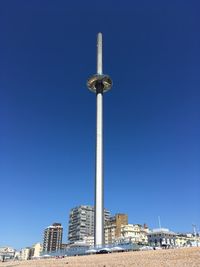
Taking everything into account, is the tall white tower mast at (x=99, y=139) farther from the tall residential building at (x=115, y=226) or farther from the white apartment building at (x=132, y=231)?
the tall residential building at (x=115, y=226)

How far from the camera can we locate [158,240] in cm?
10900

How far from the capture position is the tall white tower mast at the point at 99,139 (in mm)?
60625

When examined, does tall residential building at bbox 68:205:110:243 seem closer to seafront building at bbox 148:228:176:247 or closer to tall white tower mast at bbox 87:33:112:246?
seafront building at bbox 148:228:176:247

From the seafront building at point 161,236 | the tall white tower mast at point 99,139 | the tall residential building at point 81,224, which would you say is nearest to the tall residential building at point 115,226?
the tall residential building at point 81,224

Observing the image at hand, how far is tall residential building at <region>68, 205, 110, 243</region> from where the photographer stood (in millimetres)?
183075

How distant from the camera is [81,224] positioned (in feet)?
606

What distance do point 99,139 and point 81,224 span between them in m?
127

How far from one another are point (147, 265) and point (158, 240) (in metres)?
88.7

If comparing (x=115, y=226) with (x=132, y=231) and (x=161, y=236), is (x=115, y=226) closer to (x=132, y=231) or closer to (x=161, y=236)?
(x=132, y=231)

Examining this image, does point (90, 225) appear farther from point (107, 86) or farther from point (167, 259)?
point (167, 259)

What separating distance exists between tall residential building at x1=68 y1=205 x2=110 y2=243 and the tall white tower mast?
379ft

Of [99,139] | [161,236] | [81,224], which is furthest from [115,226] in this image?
[99,139]

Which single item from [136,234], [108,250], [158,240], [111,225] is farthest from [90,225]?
[108,250]

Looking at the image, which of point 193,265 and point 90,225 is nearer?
point 193,265
